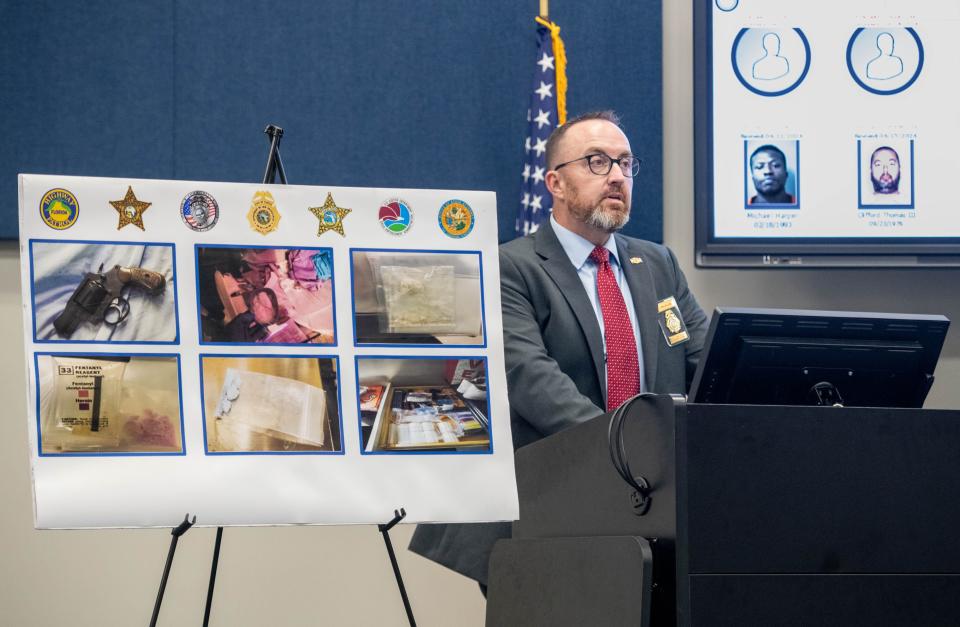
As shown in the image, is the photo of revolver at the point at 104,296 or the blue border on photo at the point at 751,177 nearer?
the photo of revolver at the point at 104,296

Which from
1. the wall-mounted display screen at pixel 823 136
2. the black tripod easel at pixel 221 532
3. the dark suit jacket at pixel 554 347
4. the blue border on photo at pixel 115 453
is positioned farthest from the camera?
the wall-mounted display screen at pixel 823 136

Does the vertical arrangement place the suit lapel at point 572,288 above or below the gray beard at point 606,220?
below

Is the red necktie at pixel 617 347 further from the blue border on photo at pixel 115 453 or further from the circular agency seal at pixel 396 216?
the blue border on photo at pixel 115 453

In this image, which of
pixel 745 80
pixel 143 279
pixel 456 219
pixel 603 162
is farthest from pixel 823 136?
pixel 143 279

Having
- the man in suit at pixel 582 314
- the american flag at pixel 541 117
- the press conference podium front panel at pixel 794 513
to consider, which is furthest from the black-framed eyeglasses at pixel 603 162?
the press conference podium front panel at pixel 794 513

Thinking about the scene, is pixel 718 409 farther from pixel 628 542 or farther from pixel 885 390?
pixel 885 390

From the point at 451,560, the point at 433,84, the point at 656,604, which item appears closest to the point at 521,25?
the point at 433,84

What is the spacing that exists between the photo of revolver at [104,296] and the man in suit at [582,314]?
3.09ft

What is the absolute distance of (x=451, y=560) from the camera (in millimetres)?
2332

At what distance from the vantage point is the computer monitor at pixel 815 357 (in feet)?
4.90

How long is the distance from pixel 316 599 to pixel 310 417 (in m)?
1.92

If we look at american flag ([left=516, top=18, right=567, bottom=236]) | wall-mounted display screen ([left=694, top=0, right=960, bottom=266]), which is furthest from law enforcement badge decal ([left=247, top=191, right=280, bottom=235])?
wall-mounted display screen ([left=694, top=0, right=960, bottom=266])

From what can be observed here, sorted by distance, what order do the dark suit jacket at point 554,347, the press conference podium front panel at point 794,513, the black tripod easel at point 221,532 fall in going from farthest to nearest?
the dark suit jacket at point 554,347 < the black tripod easel at point 221,532 < the press conference podium front panel at point 794,513

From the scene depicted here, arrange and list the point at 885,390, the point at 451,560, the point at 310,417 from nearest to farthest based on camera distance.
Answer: the point at 885,390, the point at 310,417, the point at 451,560
